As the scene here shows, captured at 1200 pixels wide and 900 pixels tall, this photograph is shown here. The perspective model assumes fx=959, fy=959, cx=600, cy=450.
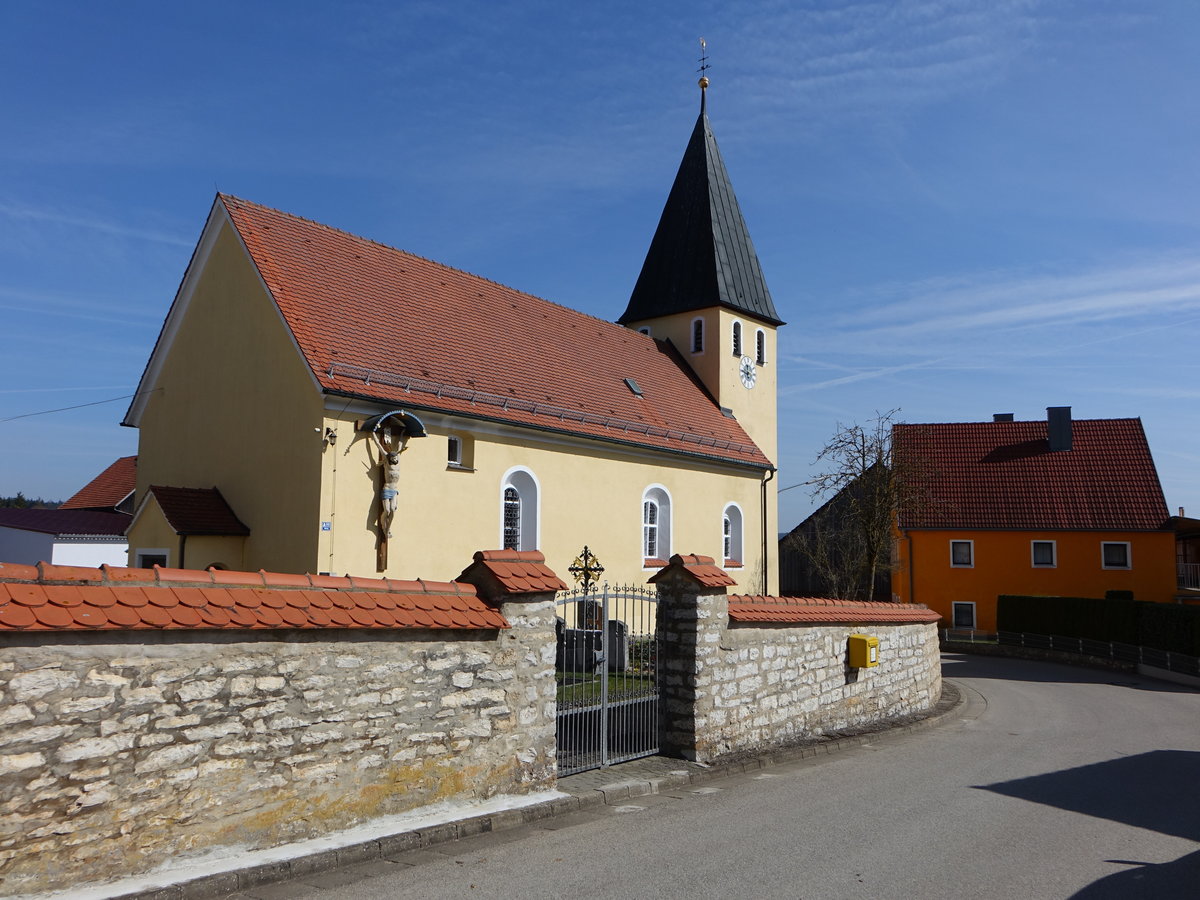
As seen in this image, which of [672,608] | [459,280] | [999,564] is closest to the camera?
[672,608]

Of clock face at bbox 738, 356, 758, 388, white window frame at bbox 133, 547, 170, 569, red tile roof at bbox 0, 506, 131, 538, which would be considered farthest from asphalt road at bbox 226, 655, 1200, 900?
red tile roof at bbox 0, 506, 131, 538

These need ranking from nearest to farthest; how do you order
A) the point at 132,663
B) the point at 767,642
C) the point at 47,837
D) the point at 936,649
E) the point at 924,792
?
the point at 47,837 < the point at 132,663 < the point at 924,792 < the point at 767,642 < the point at 936,649

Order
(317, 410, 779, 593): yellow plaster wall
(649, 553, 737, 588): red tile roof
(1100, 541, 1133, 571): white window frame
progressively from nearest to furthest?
(649, 553, 737, 588): red tile roof
(317, 410, 779, 593): yellow plaster wall
(1100, 541, 1133, 571): white window frame

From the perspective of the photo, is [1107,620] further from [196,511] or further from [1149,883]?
[196,511]

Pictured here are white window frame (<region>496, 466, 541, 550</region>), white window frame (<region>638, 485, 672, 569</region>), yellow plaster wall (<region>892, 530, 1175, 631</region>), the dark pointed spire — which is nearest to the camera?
white window frame (<region>496, 466, 541, 550</region>)

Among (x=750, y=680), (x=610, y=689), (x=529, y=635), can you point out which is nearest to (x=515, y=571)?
(x=529, y=635)

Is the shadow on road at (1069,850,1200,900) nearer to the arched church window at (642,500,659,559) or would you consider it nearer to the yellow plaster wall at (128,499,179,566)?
the yellow plaster wall at (128,499,179,566)

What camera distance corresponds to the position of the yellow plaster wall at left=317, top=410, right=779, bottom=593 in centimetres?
1588

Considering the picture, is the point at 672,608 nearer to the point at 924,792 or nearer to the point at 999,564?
the point at 924,792

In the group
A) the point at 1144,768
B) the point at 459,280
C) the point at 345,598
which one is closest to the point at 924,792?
the point at 1144,768

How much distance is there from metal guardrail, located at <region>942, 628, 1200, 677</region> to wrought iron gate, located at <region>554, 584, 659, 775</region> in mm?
20471

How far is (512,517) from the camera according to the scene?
1953cm

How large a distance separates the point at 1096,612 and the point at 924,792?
2281 cm

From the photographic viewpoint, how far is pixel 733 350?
29391mm
